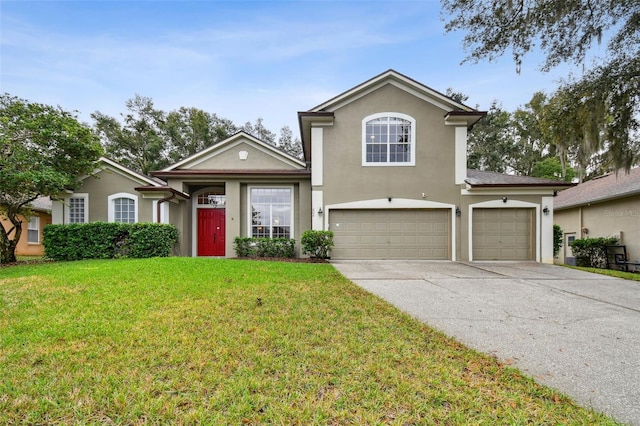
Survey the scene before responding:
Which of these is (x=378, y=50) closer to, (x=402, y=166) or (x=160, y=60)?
(x=402, y=166)

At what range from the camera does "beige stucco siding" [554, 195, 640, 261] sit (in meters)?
12.3

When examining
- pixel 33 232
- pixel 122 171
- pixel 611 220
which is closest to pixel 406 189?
pixel 611 220

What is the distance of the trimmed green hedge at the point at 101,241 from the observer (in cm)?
1066

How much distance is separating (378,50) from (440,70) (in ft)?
11.0

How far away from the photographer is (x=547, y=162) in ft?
78.0

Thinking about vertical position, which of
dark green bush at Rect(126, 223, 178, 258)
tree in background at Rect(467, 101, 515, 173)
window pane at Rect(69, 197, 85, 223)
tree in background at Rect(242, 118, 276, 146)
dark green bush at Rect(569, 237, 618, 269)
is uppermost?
tree in background at Rect(242, 118, 276, 146)

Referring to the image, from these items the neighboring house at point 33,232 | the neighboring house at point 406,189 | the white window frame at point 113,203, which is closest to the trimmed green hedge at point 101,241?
the neighboring house at point 406,189

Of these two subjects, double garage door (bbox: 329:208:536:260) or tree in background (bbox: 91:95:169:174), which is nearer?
double garage door (bbox: 329:208:536:260)

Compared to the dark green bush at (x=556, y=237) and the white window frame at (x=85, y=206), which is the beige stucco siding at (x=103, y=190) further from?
the dark green bush at (x=556, y=237)

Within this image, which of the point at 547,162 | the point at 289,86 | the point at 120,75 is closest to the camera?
the point at 120,75

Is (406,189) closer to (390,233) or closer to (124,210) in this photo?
(390,233)

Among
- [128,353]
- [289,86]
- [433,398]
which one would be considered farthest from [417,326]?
[289,86]

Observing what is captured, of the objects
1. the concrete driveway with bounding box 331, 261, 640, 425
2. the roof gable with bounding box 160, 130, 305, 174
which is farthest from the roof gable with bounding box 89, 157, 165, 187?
the concrete driveway with bounding box 331, 261, 640, 425

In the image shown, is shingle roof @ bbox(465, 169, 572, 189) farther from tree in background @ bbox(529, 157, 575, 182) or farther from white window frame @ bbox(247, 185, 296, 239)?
tree in background @ bbox(529, 157, 575, 182)
